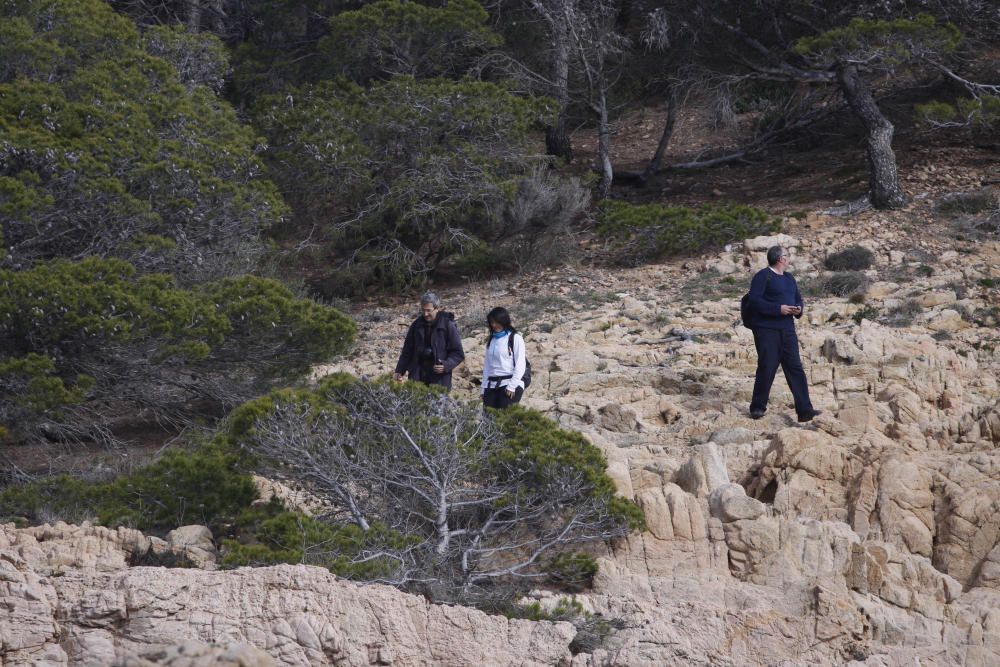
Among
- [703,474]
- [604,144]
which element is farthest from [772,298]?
[604,144]

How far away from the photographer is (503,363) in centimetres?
879

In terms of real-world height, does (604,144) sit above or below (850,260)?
above

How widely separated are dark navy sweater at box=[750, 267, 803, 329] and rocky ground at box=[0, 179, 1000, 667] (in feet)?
2.51

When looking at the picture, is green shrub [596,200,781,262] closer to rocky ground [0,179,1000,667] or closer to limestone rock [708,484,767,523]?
rocky ground [0,179,1000,667]

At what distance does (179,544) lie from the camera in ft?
25.8

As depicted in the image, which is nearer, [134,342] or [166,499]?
[166,499]

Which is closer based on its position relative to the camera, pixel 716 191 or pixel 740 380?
pixel 740 380

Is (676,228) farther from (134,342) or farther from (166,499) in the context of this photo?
(166,499)

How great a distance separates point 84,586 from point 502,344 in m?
3.28

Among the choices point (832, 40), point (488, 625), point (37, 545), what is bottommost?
point (488, 625)

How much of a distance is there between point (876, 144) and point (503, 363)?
9.67 m

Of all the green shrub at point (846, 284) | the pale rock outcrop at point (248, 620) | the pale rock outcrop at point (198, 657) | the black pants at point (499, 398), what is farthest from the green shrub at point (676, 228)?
the pale rock outcrop at point (198, 657)

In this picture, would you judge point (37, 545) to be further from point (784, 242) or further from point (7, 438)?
point (784, 242)

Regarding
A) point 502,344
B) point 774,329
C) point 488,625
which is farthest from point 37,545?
point 774,329
